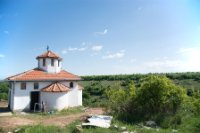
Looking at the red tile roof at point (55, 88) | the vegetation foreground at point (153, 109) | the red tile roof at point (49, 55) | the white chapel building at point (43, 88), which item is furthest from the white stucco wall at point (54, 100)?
the vegetation foreground at point (153, 109)

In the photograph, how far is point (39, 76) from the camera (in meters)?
26.5

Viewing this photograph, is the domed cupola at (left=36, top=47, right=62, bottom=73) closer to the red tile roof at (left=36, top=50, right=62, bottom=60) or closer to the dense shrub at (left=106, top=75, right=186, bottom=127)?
the red tile roof at (left=36, top=50, right=62, bottom=60)

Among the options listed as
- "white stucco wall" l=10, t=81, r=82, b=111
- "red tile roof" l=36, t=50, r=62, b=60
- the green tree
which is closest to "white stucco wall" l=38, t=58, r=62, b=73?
"red tile roof" l=36, t=50, r=62, b=60

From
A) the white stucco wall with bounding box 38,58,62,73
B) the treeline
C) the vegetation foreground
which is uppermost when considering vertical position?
the white stucco wall with bounding box 38,58,62,73

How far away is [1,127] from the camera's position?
17.0m

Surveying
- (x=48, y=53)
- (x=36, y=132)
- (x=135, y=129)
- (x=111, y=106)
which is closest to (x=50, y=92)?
(x=48, y=53)

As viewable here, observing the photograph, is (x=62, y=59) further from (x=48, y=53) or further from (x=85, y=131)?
(x=85, y=131)

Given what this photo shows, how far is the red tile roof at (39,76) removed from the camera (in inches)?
999

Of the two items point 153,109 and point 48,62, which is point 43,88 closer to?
point 48,62

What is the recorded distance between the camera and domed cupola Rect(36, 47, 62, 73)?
2791cm

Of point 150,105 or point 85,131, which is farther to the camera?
point 150,105

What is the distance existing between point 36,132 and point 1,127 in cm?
302

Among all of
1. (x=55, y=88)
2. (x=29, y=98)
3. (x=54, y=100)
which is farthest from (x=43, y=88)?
(x=54, y=100)

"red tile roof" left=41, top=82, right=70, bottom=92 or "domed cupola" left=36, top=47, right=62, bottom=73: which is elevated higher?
"domed cupola" left=36, top=47, right=62, bottom=73
